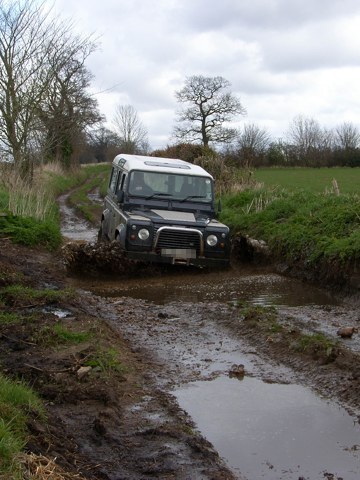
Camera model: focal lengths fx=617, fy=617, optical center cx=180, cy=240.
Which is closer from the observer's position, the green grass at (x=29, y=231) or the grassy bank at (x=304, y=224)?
the grassy bank at (x=304, y=224)

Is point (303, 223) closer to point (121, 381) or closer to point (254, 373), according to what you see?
point (254, 373)

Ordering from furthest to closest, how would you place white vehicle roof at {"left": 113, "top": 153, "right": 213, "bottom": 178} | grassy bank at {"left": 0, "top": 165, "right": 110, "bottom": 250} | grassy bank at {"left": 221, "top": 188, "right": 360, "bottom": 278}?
1. grassy bank at {"left": 0, "top": 165, "right": 110, "bottom": 250}
2. white vehicle roof at {"left": 113, "top": 153, "right": 213, "bottom": 178}
3. grassy bank at {"left": 221, "top": 188, "right": 360, "bottom": 278}

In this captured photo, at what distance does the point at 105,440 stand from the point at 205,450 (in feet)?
2.35

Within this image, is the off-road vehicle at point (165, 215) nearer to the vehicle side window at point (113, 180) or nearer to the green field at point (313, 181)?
the vehicle side window at point (113, 180)

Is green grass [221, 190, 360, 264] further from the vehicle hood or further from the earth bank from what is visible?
the earth bank

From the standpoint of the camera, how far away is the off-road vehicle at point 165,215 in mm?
11203

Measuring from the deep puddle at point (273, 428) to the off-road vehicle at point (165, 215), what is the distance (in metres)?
5.44

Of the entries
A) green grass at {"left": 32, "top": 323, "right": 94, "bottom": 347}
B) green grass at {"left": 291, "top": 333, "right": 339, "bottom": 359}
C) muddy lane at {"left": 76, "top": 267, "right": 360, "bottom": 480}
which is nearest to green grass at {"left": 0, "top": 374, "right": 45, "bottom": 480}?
muddy lane at {"left": 76, "top": 267, "right": 360, "bottom": 480}

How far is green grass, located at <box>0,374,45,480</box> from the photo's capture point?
330 cm

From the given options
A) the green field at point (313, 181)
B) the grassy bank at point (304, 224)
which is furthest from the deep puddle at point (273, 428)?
the green field at point (313, 181)

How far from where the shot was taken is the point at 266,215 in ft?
52.0

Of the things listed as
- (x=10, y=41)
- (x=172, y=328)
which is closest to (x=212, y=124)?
(x=10, y=41)

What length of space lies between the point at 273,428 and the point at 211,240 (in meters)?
6.80

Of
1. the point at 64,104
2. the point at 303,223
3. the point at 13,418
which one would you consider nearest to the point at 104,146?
the point at 64,104
